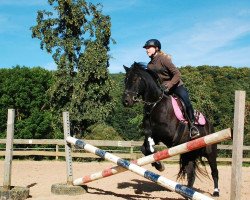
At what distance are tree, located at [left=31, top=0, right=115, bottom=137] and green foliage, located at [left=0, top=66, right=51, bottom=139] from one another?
10731 mm

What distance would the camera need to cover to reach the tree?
28.0 metres

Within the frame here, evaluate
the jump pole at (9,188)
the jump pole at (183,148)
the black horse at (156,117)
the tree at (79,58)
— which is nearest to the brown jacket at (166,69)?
Answer: the black horse at (156,117)

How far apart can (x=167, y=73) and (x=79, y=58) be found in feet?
72.3

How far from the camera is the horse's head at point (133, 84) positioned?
6.51m

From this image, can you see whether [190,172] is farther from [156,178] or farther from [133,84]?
[133,84]

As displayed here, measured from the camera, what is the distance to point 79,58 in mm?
28906

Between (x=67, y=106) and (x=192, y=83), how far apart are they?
2025 centimetres

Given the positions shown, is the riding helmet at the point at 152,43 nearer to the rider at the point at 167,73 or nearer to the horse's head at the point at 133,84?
the rider at the point at 167,73

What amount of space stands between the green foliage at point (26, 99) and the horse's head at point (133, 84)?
1311 inches

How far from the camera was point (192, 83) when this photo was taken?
147 ft

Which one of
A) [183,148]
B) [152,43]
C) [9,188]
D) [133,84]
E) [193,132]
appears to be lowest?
[9,188]

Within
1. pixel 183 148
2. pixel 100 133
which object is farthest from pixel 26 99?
pixel 183 148

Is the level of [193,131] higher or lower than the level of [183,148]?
higher

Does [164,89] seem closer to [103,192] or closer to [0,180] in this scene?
[103,192]
